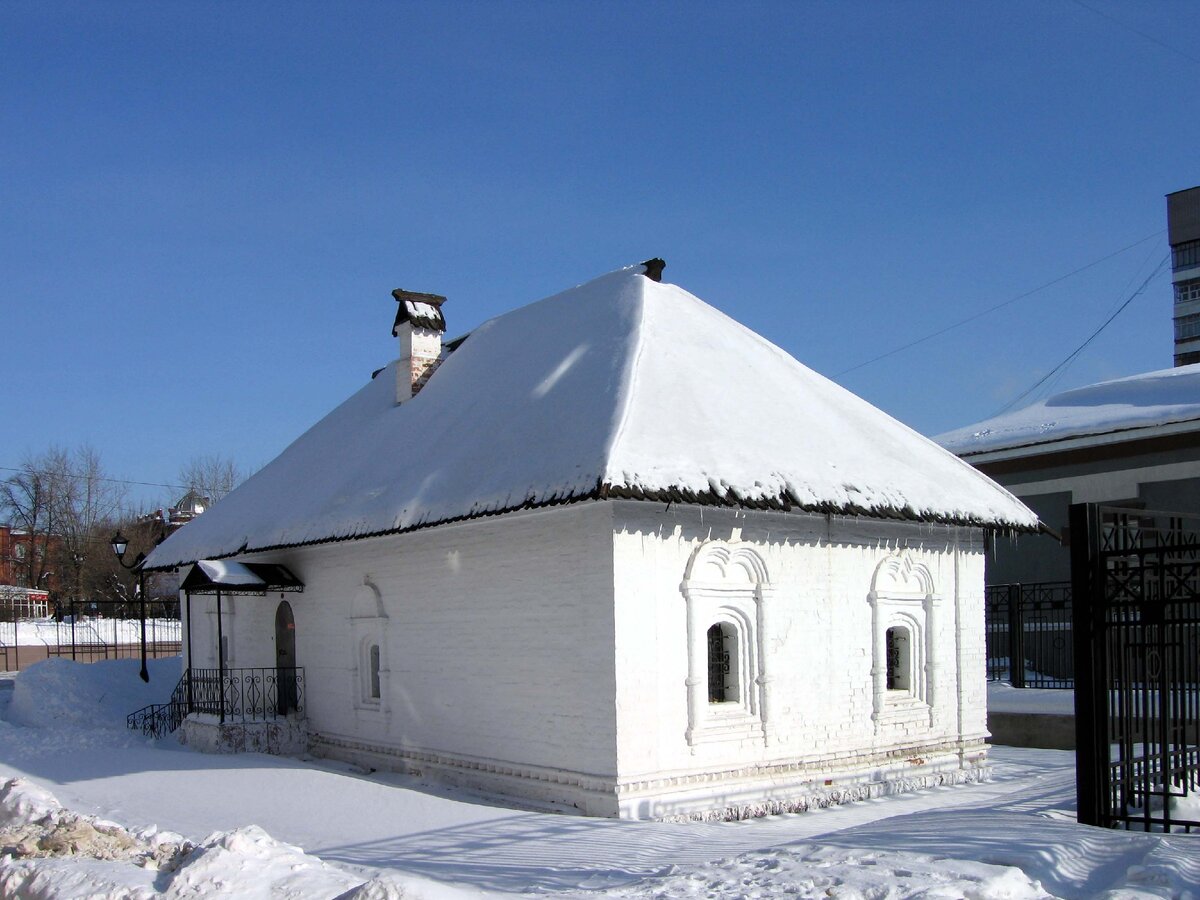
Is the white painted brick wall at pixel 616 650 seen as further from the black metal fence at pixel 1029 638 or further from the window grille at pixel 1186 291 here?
the window grille at pixel 1186 291

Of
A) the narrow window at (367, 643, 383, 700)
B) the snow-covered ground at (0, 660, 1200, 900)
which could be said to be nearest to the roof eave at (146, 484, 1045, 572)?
the narrow window at (367, 643, 383, 700)

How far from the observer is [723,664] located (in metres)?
12.5

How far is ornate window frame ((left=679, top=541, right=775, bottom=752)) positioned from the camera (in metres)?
11.8

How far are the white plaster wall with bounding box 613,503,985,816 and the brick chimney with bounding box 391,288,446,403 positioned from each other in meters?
7.79

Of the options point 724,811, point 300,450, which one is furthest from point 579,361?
point 300,450

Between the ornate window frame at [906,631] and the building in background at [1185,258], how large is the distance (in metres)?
32.0

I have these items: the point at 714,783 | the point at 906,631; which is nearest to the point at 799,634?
the point at 714,783

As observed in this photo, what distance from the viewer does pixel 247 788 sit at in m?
12.4

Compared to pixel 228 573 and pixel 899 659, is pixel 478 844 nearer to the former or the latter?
pixel 899 659

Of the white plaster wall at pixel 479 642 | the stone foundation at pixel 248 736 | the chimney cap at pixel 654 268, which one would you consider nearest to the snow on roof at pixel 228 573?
the white plaster wall at pixel 479 642

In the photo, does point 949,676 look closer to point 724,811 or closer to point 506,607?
point 724,811

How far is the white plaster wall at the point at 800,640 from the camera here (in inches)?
445

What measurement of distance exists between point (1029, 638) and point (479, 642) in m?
12.2

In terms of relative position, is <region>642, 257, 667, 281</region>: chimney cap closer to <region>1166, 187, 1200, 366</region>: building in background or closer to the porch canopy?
the porch canopy
